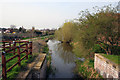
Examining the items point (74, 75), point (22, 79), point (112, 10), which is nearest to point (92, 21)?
point (112, 10)

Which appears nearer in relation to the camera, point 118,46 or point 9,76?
point 9,76

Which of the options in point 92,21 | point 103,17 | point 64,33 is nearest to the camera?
point 103,17

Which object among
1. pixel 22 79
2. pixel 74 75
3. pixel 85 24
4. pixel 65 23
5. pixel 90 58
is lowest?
pixel 74 75

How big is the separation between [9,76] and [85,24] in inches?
265

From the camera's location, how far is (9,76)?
2791 millimetres

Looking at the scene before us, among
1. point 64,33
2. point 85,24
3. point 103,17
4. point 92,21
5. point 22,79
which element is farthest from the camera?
point 64,33

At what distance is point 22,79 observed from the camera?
A: 2670 millimetres

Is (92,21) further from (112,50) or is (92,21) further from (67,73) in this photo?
(67,73)

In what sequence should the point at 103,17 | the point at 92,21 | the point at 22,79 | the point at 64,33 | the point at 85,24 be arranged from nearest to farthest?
the point at 22,79 < the point at 103,17 < the point at 92,21 < the point at 85,24 < the point at 64,33

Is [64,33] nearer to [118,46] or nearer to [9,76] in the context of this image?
[118,46]

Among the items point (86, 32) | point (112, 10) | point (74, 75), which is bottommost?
point (74, 75)

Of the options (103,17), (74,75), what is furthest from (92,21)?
(74,75)

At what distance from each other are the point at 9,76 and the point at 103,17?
6261mm

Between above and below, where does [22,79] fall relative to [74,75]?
above
